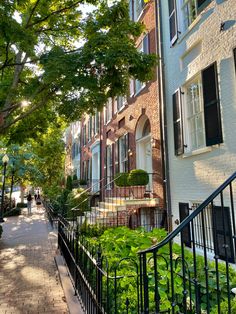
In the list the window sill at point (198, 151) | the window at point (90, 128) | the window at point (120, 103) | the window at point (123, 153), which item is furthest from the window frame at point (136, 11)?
the window at point (90, 128)

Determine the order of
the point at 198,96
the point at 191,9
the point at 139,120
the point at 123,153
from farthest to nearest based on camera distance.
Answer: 1. the point at 123,153
2. the point at 139,120
3. the point at 191,9
4. the point at 198,96

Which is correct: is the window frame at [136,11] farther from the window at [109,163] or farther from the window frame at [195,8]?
the window at [109,163]

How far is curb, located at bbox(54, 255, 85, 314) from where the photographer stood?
3.94m

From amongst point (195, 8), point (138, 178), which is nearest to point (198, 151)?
point (138, 178)

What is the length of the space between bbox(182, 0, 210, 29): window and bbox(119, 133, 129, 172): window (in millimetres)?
5361

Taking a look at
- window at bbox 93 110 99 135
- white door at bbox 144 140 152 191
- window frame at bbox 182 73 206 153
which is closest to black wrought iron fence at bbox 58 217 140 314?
window frame at bbox 182 73 206 153

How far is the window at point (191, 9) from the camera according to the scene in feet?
21.2

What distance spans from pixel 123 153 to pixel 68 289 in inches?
314

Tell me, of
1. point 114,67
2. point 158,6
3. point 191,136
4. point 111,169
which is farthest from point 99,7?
point 111,169

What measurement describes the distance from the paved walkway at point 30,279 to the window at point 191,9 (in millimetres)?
7146

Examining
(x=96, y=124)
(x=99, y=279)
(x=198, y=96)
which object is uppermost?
(x=96, y=124)

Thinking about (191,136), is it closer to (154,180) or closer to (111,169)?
(154,180)

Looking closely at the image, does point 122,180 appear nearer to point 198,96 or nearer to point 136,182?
point 136,182

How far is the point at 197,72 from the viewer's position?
6.42 metres
